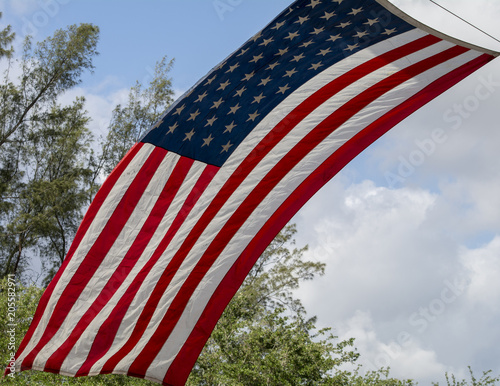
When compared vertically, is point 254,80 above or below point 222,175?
above

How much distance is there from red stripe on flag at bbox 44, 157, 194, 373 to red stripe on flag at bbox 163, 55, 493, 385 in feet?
2.51

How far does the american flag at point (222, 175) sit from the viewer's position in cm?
446

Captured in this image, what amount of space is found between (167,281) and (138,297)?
0.92 ft

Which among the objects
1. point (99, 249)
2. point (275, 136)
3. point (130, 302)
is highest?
point (275, 136)

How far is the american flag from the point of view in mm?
4457

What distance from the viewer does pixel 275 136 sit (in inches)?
190

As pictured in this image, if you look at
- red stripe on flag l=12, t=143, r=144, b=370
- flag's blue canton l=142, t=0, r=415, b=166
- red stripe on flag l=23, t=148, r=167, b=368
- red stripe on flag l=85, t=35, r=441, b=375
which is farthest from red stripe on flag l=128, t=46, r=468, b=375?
red stripe on flag l=12, t=143, r=144, b=370

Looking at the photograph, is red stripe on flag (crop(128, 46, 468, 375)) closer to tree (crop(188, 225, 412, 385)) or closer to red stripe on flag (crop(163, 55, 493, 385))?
red stripe on flag (crop(163, 55, 493, 385))

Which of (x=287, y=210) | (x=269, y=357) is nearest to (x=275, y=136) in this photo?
(x=287, y=210)

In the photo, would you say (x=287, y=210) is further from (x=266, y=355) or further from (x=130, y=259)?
(x=266, y=355)

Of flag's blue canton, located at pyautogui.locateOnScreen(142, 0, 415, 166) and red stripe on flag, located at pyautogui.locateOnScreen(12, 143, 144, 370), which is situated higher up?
flag's blue canton, located at pyautogui.locateOnScreen(142, 0, 415, 166)

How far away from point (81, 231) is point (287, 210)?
72.3 inches

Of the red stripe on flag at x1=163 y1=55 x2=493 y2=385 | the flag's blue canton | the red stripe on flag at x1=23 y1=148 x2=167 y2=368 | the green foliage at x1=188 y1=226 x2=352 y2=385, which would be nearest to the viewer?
the red stripe on flag at x1=163 y1=55 x2=493 y2=385

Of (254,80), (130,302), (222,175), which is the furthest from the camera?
(254,80)
